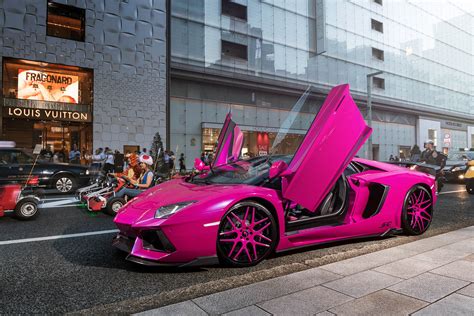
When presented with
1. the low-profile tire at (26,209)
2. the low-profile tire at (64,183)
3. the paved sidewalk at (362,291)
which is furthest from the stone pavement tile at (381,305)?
the low-profile tire at (64,183)

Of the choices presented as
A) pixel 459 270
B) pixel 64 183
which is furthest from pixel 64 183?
pixel 459 270

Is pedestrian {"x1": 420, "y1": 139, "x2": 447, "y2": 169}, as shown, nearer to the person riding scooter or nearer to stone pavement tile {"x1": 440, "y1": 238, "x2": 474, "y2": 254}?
stone pavement tile {"x1": 440, "y1": 238, "x2": 474, "y2": 254}

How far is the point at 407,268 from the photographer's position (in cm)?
315

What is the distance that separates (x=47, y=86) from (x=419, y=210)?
60.1 ft

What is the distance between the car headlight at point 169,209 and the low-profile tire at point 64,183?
28.7 ft

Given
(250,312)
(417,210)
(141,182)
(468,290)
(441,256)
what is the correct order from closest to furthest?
(250,312) → (468,290) → (441,256) → (417,210) → (141,182)

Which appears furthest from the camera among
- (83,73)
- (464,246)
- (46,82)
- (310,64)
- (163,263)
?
(310,64)

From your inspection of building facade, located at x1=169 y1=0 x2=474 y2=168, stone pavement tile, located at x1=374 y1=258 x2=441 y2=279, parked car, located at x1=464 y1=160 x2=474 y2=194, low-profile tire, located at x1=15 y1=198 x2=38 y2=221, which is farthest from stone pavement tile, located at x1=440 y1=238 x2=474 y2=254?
building facade, located at x1=169 y1=0 x2=474 y2=168

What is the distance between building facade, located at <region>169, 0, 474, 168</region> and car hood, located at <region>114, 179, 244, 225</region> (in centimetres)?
1760

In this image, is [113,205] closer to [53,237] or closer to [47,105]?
[53,237]

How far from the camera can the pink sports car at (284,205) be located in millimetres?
3072

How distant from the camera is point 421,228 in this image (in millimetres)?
4656

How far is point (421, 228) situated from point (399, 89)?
113ft

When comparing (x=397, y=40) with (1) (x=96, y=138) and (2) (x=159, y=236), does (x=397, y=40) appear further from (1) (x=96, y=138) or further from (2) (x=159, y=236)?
(2) (x=159, y=236)
